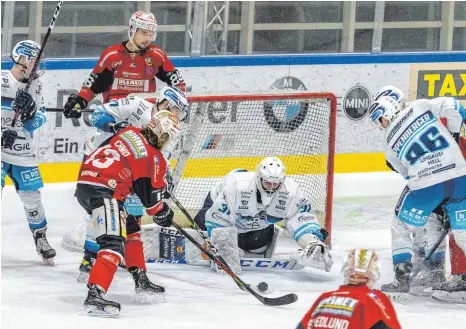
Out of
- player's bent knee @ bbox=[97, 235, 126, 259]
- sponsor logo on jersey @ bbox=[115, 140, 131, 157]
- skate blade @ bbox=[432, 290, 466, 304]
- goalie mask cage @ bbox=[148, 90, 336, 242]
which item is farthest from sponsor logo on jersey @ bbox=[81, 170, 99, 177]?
skate blade @ bbox=[432, 290, 466, 304]

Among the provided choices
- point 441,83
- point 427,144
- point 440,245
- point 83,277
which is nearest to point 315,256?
point 440,245

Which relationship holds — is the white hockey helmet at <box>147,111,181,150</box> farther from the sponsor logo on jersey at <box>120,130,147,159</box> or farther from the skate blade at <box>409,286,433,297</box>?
the skate blade at <box>409,286,433,297</box>

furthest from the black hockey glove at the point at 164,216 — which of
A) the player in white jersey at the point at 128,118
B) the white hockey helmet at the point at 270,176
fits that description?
the white hockey helmet at the point at 270,176

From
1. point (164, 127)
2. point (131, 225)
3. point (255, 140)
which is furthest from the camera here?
point (255, 140)

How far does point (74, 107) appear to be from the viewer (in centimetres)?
759

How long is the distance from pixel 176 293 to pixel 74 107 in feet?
4.41

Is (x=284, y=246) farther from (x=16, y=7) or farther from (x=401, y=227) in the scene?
(x=16, y=7)

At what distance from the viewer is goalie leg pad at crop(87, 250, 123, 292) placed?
5992 millimetres

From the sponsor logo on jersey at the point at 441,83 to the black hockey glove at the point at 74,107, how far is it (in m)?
2.90

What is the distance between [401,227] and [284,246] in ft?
4.09

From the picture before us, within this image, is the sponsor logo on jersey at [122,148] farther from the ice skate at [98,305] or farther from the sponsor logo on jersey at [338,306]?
the sponsor logo on jersey at [338,306]

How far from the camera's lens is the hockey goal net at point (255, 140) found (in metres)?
7.86

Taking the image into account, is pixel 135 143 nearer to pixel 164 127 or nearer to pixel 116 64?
pixel 164 127

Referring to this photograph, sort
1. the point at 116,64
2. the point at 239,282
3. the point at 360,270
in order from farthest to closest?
the point at 116,64, the point at 239,282, the point at 360,270
